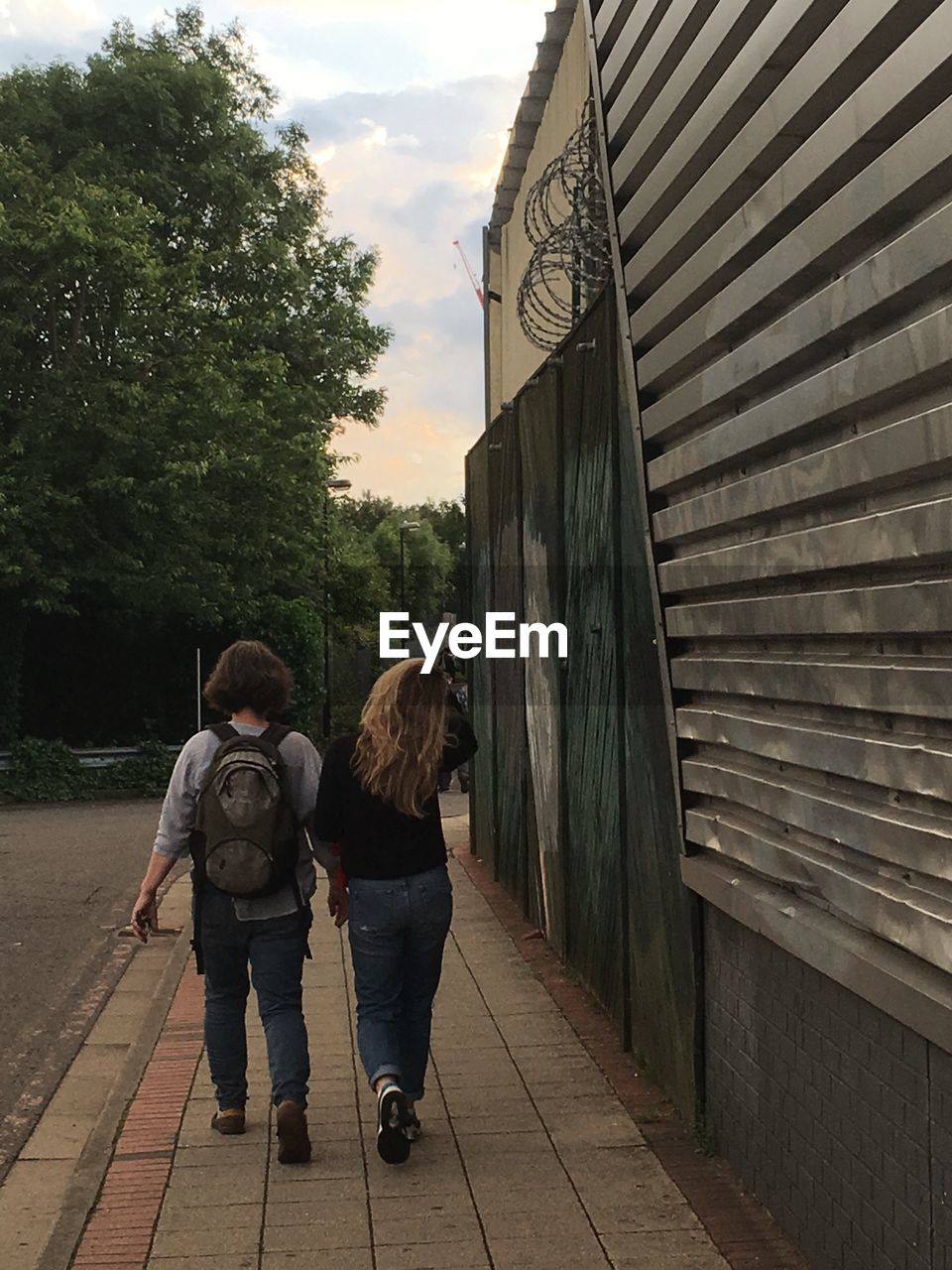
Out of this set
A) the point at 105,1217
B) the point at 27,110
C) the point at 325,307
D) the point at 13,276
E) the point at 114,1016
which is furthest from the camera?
the point at 325,307

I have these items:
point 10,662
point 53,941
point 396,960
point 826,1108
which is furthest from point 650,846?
point 10,662

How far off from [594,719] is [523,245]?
20.7ft

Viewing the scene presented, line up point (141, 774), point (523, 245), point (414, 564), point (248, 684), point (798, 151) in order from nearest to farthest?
point (798, 151) → point (248, 684) → point (523, 245) → point (141, 774) → point (414, 564)

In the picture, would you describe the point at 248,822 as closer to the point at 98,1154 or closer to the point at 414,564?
the point at 98,1154

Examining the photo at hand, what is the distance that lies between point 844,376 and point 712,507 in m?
1.31

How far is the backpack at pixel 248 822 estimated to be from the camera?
554cm

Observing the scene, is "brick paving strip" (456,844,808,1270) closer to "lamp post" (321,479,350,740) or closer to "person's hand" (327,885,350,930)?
"person's hand" (327,885,350,930)

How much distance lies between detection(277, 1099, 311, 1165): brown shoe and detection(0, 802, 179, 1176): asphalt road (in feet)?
3.99

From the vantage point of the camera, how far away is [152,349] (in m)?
27.7

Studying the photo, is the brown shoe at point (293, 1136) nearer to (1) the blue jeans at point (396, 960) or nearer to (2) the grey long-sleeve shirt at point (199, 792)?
(1) the blue jeans at point (396, 960)

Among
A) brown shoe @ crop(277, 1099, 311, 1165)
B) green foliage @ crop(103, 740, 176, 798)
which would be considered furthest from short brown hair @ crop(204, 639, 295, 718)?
green foliage @ crop(103, 740, 176, 798)

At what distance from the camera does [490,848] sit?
13117 mm

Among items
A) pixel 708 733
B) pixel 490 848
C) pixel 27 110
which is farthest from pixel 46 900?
pixel 27 110

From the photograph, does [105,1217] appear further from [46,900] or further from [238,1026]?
[46,900]
